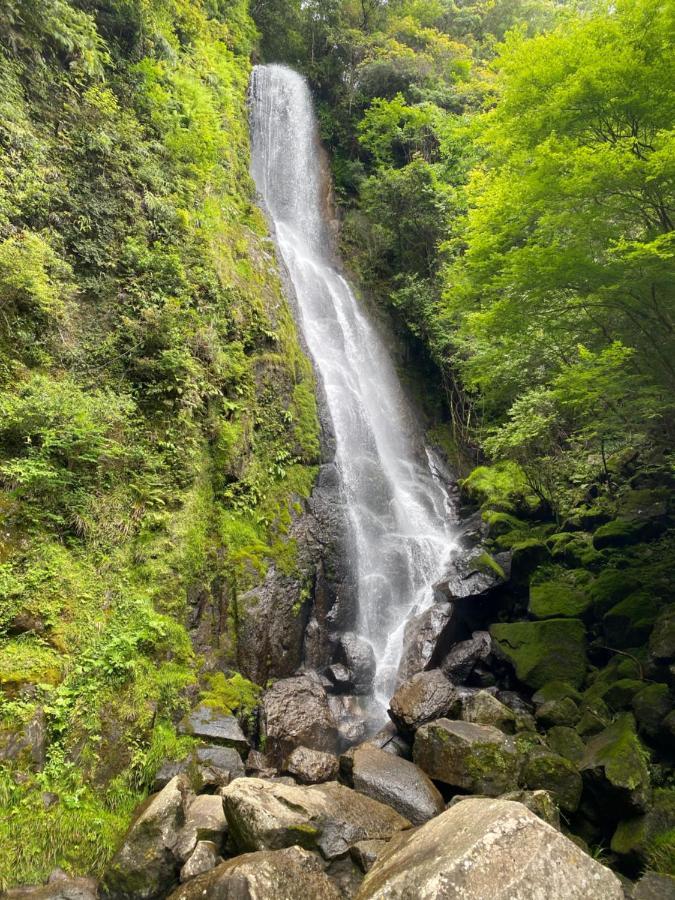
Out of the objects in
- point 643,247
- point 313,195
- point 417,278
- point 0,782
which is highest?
point 313,195

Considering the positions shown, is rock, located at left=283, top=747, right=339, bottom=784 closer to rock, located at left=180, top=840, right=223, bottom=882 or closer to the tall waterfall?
rock, located at left=180, top=840, right=223, bottom=882

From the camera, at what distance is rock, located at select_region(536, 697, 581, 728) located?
23.6 feet

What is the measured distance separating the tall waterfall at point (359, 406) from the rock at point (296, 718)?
1.76 meters

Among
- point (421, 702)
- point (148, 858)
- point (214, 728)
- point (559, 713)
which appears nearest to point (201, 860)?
point (148, 858)

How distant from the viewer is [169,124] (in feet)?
38.5

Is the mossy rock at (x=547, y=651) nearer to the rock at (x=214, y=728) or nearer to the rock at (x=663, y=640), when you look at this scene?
the rock at (x=663, y=640)

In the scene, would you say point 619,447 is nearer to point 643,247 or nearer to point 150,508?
point 643,247

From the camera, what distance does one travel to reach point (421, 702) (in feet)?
25.3

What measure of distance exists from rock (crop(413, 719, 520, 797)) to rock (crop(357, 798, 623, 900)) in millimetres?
3140

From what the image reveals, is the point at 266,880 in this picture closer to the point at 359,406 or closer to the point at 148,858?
the point at 148,858

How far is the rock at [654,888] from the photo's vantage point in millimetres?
4105

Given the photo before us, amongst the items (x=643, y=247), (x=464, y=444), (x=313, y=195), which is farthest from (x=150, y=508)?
(x=313, y=195)

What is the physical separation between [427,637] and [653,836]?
16.2ft

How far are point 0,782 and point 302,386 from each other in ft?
33.8
